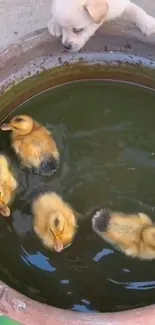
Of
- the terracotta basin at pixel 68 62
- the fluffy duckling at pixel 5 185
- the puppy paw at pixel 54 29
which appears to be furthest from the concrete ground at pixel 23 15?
the fluffy duckling at pixel 5 185

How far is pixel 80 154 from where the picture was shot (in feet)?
6.12

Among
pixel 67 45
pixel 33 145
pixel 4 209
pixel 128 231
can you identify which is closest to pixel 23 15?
pixel 67 45

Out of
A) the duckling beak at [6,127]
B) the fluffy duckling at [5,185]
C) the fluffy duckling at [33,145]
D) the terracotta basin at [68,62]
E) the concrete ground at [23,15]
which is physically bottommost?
the fluffy duckling at [5,185]

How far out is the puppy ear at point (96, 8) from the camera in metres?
1.63

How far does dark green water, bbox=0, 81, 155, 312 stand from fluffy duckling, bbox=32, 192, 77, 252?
3 cm

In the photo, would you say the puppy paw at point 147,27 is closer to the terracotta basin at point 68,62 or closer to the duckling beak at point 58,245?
the terracotta basin at point 68,62

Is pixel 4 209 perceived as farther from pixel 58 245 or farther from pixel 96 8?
pixel 96 8

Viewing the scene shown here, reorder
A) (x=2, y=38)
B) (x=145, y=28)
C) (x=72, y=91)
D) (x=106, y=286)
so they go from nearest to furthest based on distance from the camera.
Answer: (x=106, y=286)
(x=145, y=28)
(x=72, y=91)
(x=2, y=38)

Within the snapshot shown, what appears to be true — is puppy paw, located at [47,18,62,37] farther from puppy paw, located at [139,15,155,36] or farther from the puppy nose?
puppy paw, located at [139,15,155,36]

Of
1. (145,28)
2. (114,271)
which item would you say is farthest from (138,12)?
(114,271)

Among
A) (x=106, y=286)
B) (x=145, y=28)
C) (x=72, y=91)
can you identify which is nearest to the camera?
(x=106, y=286)

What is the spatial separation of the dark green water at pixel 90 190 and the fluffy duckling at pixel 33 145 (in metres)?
0.04

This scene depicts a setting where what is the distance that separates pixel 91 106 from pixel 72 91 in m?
0.07

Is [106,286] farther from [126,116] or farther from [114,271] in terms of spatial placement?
[126,116]
